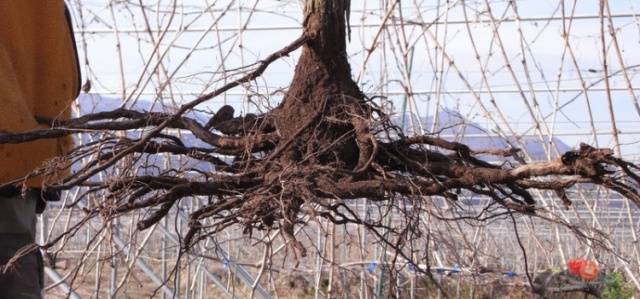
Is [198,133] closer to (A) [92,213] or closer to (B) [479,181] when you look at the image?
(A) [92,213]

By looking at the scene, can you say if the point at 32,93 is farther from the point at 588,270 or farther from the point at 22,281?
the point at 588,270

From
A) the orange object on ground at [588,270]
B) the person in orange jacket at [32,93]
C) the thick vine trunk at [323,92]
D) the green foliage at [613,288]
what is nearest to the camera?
the thick vine trunk at [323,92]

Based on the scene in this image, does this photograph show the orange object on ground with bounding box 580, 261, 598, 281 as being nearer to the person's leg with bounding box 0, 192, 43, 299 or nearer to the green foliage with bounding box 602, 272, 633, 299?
the green foliage with bounding box 602, 272, 633, 299

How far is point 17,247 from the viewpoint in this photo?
1.45 meters

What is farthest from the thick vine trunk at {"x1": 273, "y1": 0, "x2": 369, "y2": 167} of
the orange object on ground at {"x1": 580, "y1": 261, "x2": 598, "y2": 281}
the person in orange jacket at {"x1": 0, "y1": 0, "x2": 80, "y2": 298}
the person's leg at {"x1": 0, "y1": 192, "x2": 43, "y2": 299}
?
the orange object on ground at {"x1": 580, "y1": 261, "x2": 598, "y2": 281}

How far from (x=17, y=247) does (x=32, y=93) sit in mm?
247

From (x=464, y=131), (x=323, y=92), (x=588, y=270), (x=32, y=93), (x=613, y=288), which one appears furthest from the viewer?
(x=613, y=288)

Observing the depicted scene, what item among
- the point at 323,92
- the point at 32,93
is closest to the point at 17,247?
the point at 32,93

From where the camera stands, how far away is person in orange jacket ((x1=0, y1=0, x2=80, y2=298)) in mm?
1368

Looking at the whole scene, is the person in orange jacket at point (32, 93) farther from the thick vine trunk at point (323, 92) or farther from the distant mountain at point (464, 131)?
the distant mountain at point (464, 131)

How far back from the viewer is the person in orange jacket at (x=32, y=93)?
1368mm

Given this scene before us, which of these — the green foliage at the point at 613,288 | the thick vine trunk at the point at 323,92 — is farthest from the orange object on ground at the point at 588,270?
the thick vine trunk at the point at 323,92

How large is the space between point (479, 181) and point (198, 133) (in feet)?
1.28

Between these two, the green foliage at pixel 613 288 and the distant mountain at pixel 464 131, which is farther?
the green foliage at pixel 613 288
